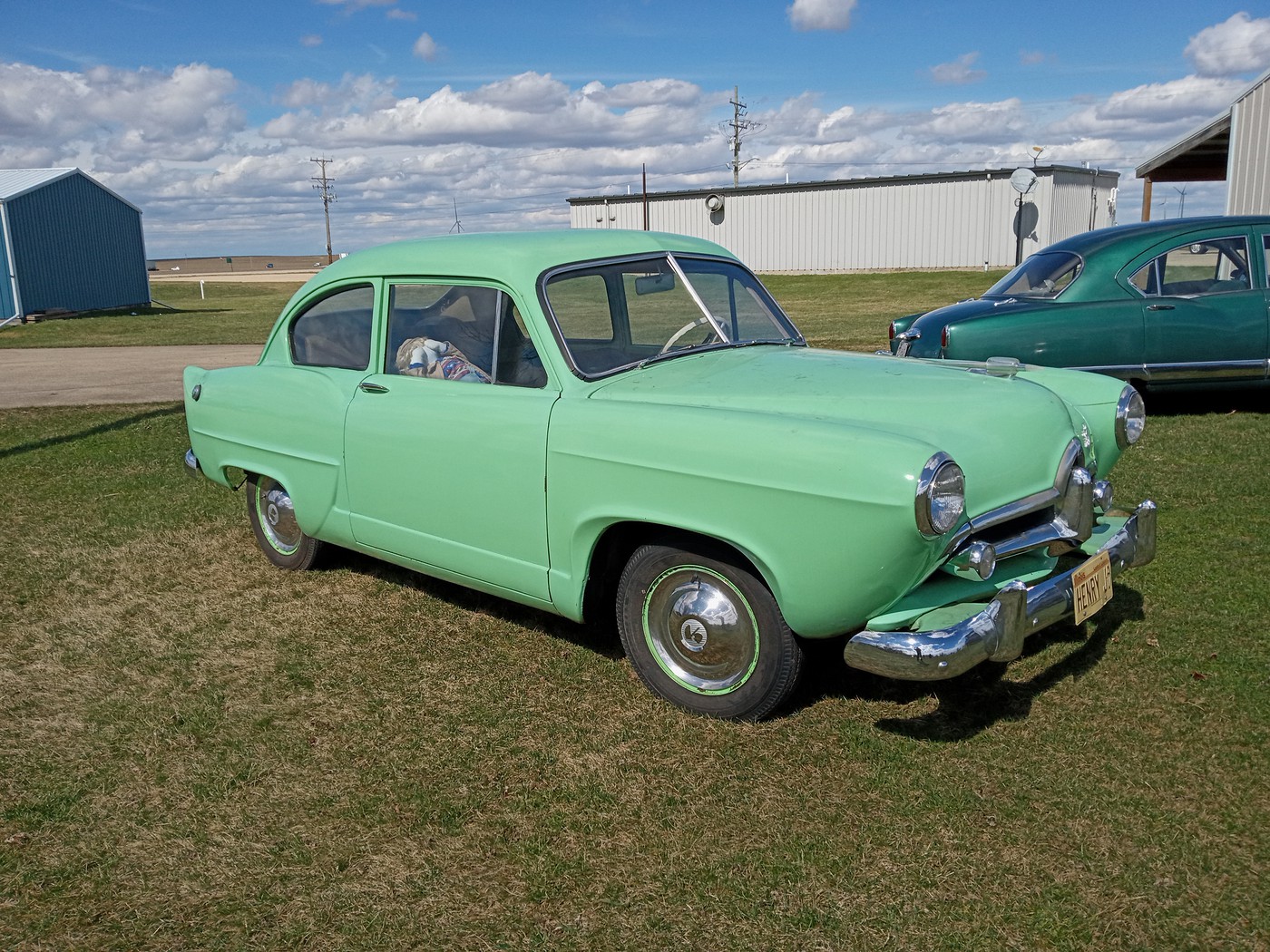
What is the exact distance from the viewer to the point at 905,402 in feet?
11.9

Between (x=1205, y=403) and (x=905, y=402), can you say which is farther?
(x=1205, y=403)

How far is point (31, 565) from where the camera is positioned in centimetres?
582

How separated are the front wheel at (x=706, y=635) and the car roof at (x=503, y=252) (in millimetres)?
1285

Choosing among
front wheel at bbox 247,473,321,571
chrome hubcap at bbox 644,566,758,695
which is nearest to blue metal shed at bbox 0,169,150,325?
front wheel at bbox 247,473,321,571

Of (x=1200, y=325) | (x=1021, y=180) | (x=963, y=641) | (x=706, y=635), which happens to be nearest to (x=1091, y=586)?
(x=963, y=641)

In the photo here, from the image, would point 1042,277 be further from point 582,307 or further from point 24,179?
point 24,179

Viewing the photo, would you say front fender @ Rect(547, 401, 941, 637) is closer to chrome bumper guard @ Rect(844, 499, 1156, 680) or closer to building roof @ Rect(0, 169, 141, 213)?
chrome bumper guard @ Rect(844, 499, 1156, 680)

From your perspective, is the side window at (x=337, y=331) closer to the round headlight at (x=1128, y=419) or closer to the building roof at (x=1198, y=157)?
the round headlight at (x=1128, y=419)

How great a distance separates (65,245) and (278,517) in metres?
28.3

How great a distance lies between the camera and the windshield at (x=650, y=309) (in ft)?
13.7

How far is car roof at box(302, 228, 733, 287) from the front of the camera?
418 centimetres

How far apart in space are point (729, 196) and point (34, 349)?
89.3ft

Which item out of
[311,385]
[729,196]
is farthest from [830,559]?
[729,196]

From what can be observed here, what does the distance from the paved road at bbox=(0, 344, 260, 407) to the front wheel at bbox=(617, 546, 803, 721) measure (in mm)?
10077
